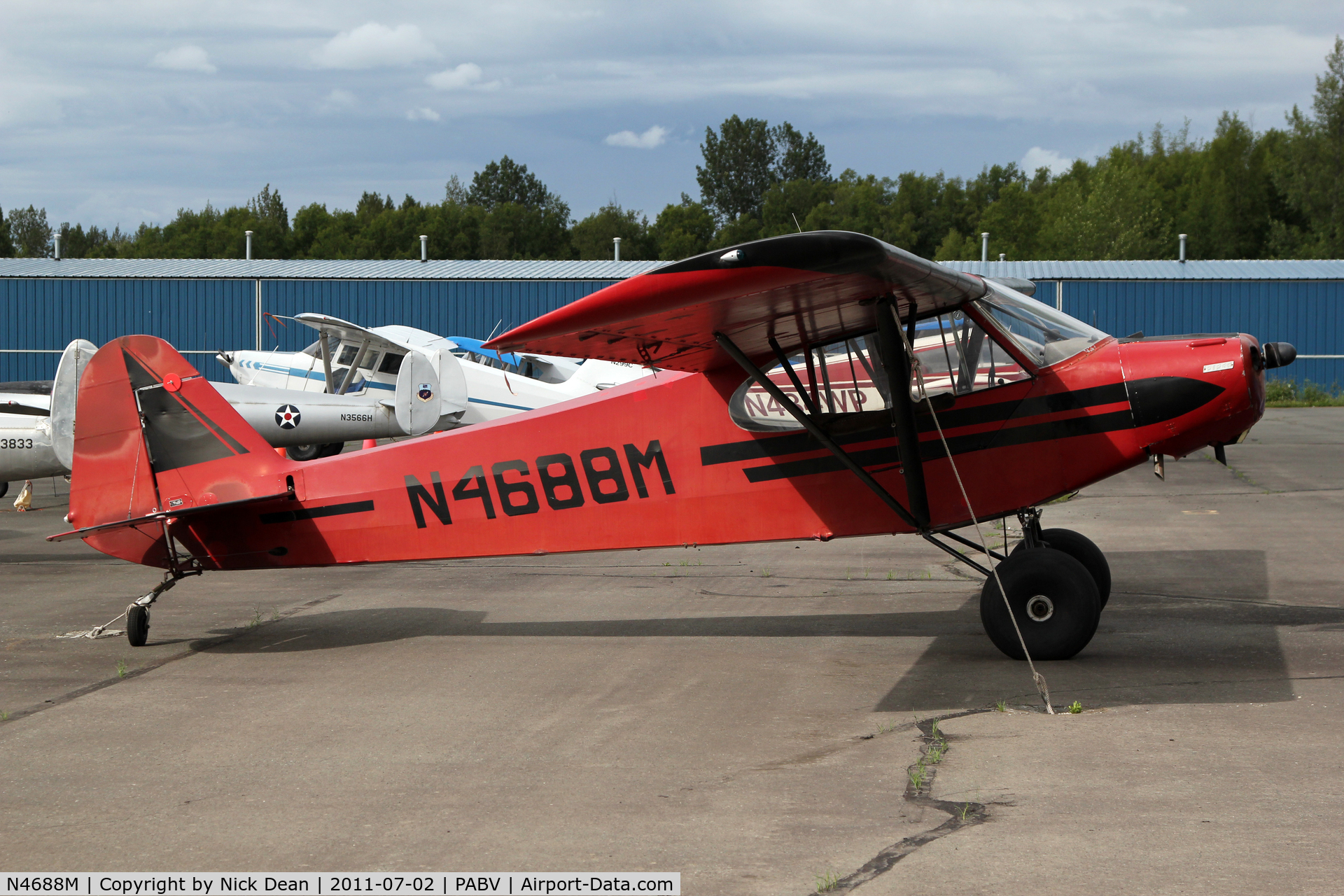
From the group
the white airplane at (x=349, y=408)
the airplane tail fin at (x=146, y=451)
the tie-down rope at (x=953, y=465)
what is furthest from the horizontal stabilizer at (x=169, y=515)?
the white airplane at (x=349, y=408)

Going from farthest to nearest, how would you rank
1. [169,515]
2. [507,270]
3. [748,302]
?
1. [507,270]
2. [169,515]
3. [748,302]

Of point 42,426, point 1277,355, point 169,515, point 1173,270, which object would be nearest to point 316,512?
point 169,515

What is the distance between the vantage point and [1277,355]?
23.8ft

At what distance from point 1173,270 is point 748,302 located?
4053 centimetres

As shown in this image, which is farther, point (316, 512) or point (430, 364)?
point (430, 364)

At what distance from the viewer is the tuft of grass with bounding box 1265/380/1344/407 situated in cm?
3875

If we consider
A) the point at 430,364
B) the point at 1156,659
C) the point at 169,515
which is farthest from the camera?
the point at 430,364

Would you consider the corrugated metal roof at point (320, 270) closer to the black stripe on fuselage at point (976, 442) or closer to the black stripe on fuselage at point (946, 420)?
the black stripe on fuselage at point (946, 420)

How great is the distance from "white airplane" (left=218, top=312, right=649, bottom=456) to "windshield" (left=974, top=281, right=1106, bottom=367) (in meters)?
11.1

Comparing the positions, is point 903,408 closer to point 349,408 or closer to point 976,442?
point 976,442

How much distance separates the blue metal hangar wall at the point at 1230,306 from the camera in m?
40.3

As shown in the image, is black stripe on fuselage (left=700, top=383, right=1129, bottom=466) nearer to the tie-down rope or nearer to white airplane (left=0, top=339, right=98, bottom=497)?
the tie-down rope

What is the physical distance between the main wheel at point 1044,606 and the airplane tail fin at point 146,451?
16.5 ft

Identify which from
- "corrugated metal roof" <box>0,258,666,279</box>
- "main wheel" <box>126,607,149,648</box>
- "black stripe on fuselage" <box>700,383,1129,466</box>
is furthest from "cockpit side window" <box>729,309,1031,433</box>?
"corrugated metal roof" <box>0,258,666,279</box>
